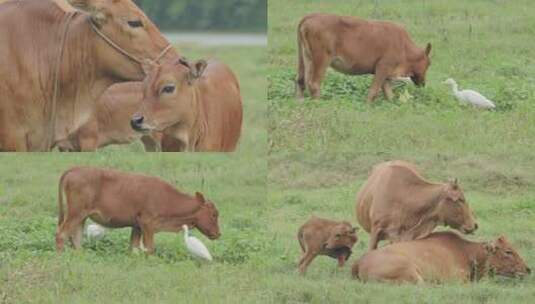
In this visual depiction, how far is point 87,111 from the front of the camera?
927 centimetres

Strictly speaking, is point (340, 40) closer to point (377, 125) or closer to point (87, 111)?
point (377, 125)

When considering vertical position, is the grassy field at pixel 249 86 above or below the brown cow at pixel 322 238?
below

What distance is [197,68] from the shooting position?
1006 centimetres

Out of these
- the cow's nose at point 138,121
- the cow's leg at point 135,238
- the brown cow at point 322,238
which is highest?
the cow's nose at point 138,121

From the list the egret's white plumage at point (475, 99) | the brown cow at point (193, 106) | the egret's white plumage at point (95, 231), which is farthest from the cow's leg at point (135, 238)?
the egret's white plumage at point (475, 99)

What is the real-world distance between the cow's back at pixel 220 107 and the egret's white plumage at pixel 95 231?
4.26 feet

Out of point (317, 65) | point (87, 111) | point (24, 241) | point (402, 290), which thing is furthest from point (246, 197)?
point (87, 111)

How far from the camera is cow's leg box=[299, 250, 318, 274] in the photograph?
1118 cm

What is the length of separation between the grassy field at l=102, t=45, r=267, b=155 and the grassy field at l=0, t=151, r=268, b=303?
214mm

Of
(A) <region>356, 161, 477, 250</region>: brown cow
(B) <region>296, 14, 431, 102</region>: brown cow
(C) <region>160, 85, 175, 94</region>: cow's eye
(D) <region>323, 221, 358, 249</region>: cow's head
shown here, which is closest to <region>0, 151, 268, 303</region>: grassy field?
(D) <region>323, 221, 358, 249</region>: cow's head

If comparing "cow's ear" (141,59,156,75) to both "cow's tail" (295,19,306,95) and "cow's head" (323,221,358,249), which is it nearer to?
"cow's head" (323,221,358,249)

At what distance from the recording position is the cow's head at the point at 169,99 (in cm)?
990

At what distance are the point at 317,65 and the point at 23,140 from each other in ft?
14.4

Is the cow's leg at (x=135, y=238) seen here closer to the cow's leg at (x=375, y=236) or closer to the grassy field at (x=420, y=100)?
the grassy field at (x=420, y=100)
